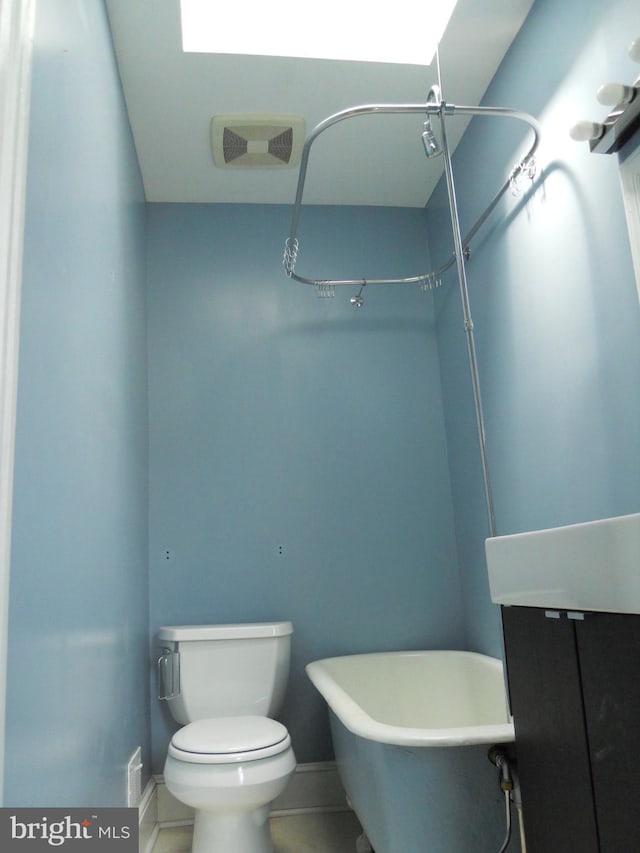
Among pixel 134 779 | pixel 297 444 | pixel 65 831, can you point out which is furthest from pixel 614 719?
pixel 297 444

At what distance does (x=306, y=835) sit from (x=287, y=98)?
258cm

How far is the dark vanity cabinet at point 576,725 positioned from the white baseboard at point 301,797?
1.35m

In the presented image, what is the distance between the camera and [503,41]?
2203 mm

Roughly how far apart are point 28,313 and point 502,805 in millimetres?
1521

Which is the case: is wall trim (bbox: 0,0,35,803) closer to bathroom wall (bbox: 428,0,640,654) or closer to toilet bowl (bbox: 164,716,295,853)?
toilet bowl (bbox: 164,716,295,853)

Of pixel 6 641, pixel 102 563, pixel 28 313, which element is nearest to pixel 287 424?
pixel 102 563

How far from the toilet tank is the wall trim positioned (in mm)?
1512

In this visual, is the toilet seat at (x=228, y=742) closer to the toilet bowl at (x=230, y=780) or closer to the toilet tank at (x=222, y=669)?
the toilet bowl at (x=230, y=780)

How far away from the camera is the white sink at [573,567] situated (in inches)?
40.3

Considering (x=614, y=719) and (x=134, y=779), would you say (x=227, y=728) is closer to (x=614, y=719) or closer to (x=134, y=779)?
(x=134, y=779)

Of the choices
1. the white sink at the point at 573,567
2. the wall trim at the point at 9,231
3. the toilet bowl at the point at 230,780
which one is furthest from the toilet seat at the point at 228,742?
the wall trim at the point at 9,231

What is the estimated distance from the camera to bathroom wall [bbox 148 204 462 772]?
272cm

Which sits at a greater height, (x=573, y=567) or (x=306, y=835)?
(x=573, y=567)

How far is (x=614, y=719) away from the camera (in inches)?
42.1
